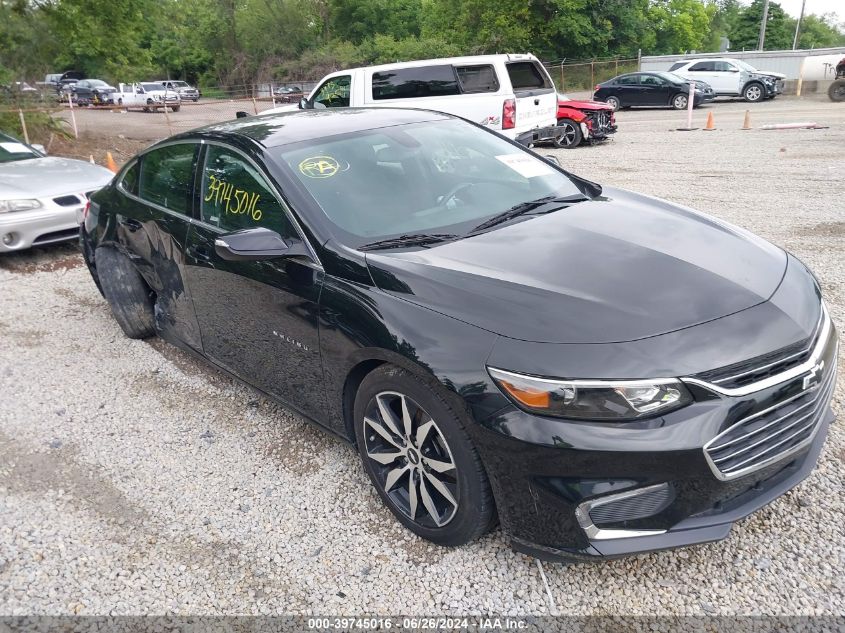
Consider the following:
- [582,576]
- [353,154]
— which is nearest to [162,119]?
[353,154]

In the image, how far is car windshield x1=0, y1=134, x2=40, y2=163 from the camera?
8164 millimetres

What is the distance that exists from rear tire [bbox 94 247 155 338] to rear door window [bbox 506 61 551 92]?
8799mm

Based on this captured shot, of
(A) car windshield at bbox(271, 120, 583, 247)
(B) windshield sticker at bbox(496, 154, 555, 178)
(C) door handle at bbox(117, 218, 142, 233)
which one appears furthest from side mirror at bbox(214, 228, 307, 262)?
(C) door handle at bbox(117, 218, 142, 233)

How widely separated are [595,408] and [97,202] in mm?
4250

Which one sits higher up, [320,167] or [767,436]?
[320,167]

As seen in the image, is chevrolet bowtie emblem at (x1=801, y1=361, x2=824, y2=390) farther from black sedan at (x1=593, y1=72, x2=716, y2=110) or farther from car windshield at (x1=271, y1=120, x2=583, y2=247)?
black sedan at (x1=593, y1=72, x2=716, y2=110)

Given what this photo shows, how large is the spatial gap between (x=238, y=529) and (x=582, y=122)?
13.1 m

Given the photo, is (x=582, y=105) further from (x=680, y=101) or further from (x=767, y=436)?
(x=767, y=436)

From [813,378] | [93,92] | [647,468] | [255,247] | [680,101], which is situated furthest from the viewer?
[93,92]

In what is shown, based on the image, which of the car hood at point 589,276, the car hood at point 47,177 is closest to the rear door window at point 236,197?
the car hood at point 589,276

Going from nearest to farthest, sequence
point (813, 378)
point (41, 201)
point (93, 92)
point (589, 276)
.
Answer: point (813, 378) → point (589, 276) → point (41, 201) → point (93, 92)

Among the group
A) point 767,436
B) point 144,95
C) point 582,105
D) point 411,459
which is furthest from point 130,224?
point 144,95

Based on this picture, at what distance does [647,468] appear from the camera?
7.11 feet

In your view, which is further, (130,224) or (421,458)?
(130,224)
